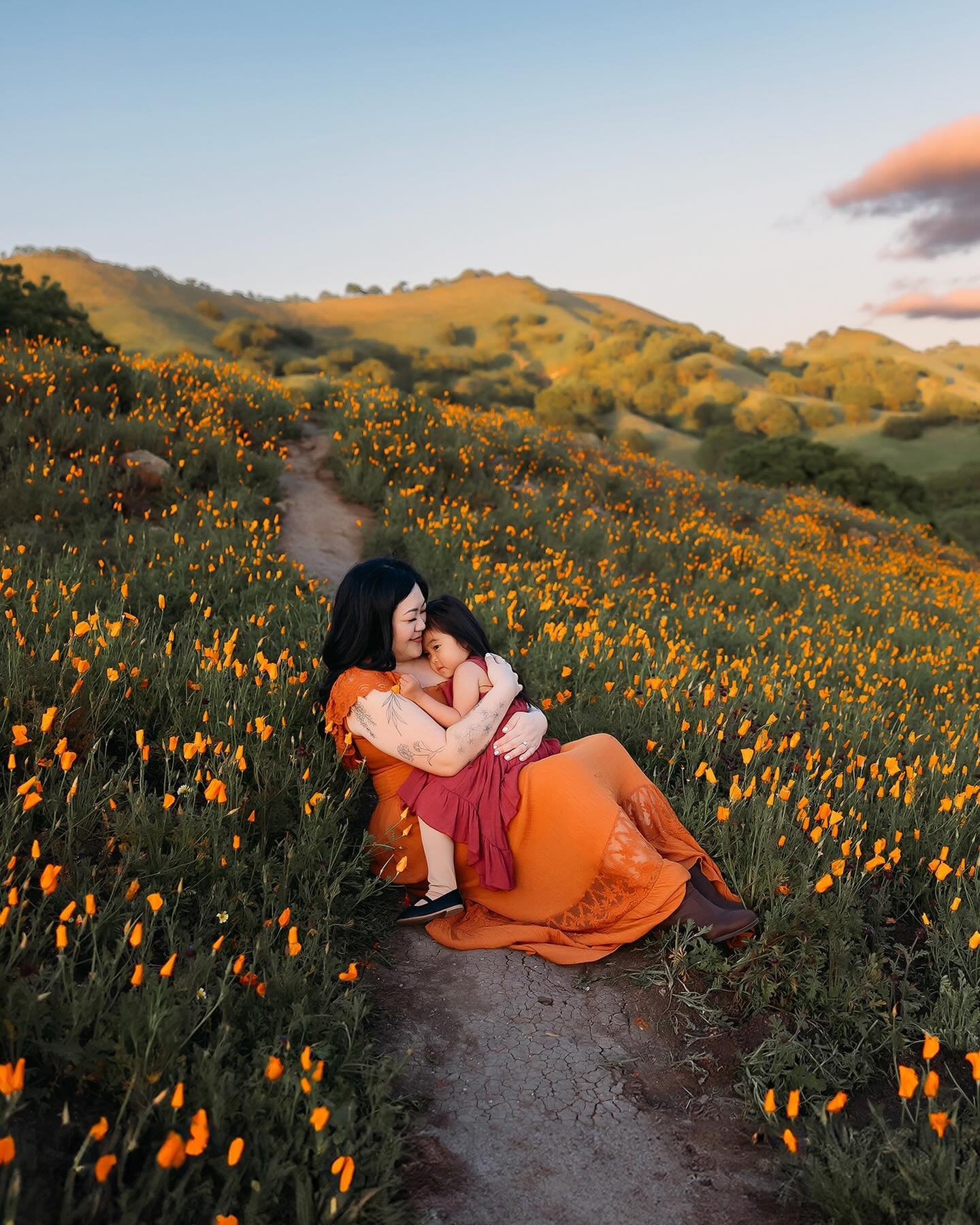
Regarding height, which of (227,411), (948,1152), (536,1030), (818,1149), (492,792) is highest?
(227,411)

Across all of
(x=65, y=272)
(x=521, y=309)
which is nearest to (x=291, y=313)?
(x=65, y=272)

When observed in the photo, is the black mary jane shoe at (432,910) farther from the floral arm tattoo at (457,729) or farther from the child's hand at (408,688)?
the child's hand at (408,688)

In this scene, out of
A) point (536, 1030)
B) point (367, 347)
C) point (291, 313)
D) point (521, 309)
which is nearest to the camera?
point (536, 1030)

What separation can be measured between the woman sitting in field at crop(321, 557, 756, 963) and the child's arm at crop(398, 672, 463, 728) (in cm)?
6

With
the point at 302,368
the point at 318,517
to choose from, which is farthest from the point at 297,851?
the point at 302,368

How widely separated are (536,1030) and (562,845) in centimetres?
63

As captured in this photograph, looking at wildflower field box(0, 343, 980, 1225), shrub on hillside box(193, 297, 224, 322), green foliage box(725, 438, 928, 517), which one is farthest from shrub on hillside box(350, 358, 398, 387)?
wildflower field box(0, 343, 980, 1225)

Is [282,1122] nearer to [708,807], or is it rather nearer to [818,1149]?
[818,1149]

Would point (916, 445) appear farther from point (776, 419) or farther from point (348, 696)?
point (348, 696)

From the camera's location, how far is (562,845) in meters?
3.11

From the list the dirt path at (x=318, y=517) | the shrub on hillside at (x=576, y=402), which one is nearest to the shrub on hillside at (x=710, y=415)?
the shrub on hillside at (x=576, y=402)

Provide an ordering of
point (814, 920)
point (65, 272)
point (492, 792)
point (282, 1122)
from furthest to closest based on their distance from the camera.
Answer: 1. point (65, 272)
2. point (492, 792)
3. point (814, 920)
4. point (282, 1122)

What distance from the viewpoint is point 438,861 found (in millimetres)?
3242

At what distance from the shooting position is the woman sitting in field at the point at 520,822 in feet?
9.87
